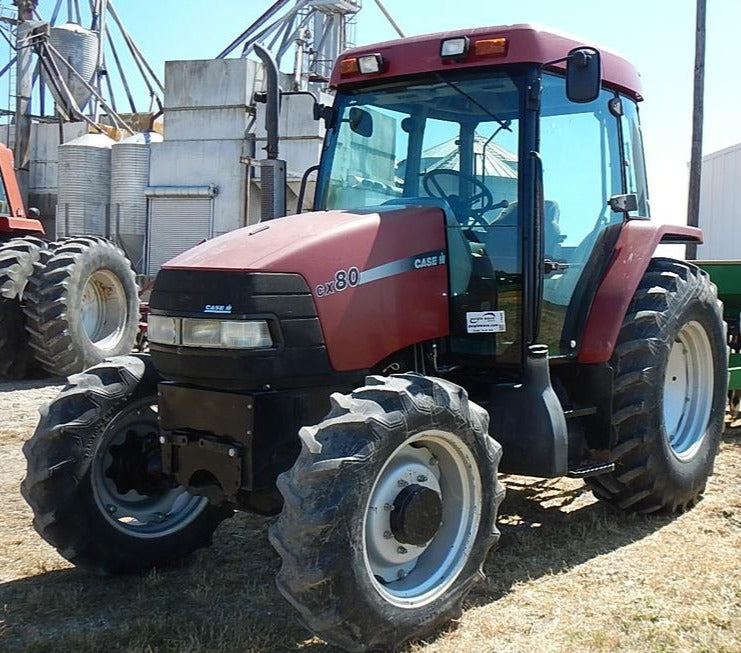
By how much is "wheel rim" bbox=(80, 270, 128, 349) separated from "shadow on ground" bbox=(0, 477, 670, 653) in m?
5.96

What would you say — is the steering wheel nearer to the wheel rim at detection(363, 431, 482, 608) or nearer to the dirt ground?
the wheel rim at detection(363, 431, 482, 608)

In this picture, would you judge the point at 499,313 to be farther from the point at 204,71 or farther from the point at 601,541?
the point at 204,71

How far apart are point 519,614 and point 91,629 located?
1.71 metres

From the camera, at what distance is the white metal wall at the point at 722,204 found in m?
16.3

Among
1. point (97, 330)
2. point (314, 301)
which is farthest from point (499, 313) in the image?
point (97, 330)

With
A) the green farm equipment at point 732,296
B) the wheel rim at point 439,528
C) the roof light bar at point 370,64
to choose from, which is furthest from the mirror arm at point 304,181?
the green farm equipment at point 732,296

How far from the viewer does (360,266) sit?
370 centimetres

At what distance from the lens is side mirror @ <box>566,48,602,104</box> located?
151 inches

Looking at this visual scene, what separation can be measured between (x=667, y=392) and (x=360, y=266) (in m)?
2.33

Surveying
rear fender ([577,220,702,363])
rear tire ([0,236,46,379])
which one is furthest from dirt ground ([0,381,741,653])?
rear tire ([0,236,46,379])

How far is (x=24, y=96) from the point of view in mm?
24094

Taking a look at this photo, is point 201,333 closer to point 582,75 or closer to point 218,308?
point 218,308

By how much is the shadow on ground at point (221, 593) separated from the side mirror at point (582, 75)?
7.04ft

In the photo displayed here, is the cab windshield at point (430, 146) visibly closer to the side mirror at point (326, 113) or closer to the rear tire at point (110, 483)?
the side mirror at point (326, 113)
